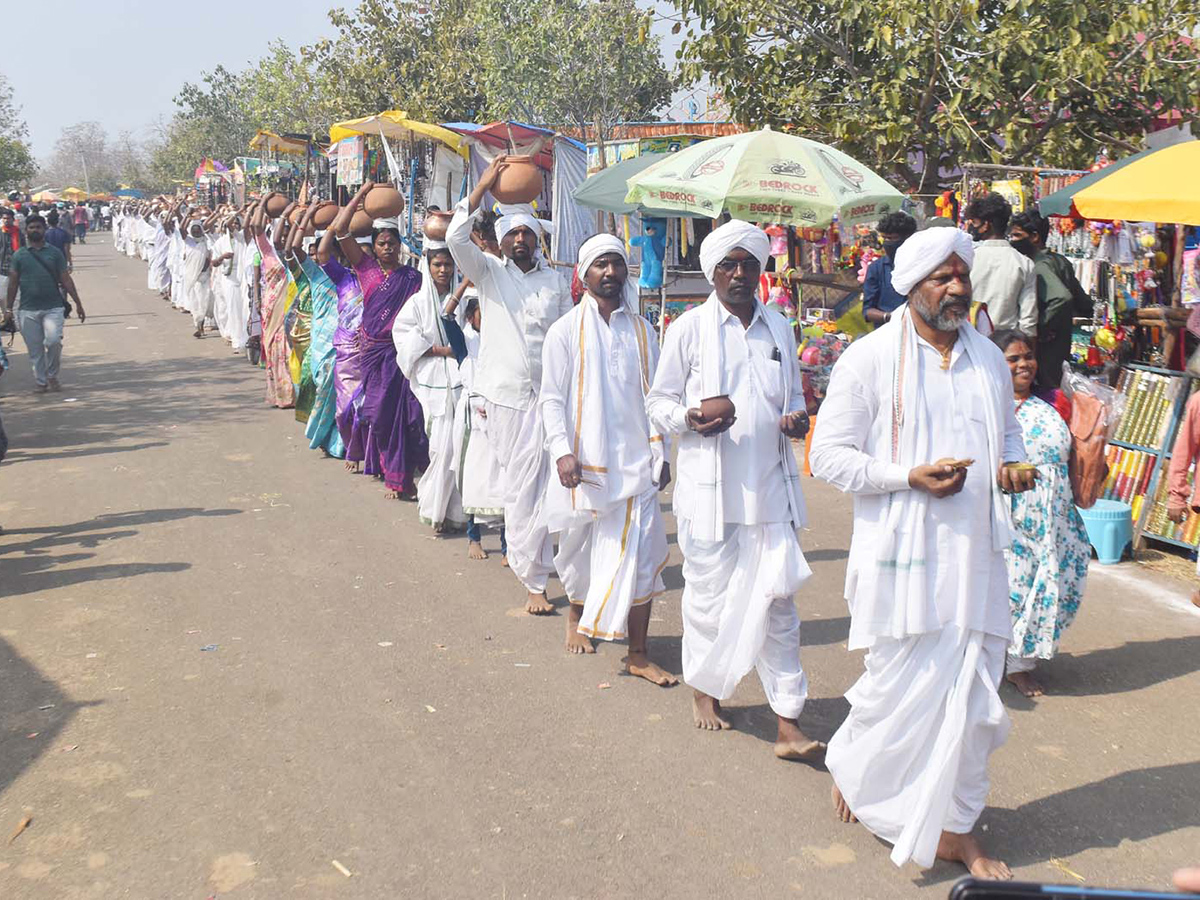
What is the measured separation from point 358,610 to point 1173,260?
589 centimetres

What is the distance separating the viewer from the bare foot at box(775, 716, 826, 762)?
448 centimetres

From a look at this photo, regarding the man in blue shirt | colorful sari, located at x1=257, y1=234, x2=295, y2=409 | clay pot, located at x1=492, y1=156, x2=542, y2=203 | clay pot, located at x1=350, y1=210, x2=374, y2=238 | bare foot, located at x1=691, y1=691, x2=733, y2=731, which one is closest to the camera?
bare foot, located at x1=691, y1=691, x2=733, y2=731

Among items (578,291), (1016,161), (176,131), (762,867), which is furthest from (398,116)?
(176,131)

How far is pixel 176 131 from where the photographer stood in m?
76.8

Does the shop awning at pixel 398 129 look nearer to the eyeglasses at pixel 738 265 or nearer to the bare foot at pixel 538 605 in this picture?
the bare foot at pixel 538 605

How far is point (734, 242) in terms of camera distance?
459 centimetres

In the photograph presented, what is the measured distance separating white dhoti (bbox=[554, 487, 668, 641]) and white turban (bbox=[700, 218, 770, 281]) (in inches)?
47.8

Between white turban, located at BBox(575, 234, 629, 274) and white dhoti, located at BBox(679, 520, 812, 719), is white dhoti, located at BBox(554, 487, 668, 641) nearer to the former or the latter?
white dhoti, located at BBox(679, 520, 812, 719)

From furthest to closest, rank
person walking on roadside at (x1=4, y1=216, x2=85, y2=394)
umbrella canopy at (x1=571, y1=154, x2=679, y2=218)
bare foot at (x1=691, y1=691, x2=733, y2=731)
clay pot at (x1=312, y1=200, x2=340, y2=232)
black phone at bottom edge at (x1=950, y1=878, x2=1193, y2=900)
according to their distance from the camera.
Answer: person walking on roadside at (x1=4, y1=216, x2=85, y2=394), umbrella canopy at (x1=571, y1=154, x2=679, y2=218), clay pot at (x1=312, y1=200, x2=340, y2=232), bare foot at (x1=691, y1=691, x2=733, y2=731), black phone at bottom edge at (x1=950, y1=878, x2=1193, y2=900)

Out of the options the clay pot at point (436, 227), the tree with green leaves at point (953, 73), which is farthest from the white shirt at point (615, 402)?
the tree with green leaves at point (953, 73)

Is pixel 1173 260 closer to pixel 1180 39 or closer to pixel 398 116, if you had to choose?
pixel 1180 39

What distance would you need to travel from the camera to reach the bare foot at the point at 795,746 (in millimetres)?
4477

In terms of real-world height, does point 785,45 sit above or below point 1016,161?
above

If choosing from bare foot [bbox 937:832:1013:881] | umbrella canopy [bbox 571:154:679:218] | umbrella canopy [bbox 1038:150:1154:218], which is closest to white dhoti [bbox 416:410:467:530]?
umbrella canopy [bbox 1038:150:1154:218]
